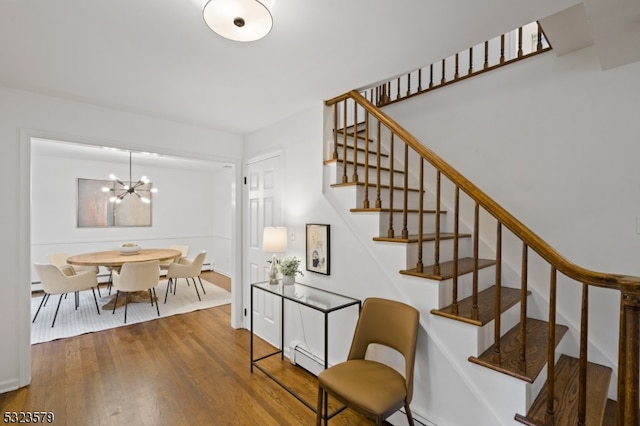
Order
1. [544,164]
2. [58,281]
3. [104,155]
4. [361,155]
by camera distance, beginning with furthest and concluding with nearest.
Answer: [104,155]
[58,281]
[361,155]
[544,164]

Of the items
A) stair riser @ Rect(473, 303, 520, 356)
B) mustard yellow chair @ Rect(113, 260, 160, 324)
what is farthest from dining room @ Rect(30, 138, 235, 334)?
stair riser @ Rect(473, 303, 520, 356)

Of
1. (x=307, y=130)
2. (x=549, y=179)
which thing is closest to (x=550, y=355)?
(x=549, y=179)

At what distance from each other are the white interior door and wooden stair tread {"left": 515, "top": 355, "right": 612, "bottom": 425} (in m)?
2.30

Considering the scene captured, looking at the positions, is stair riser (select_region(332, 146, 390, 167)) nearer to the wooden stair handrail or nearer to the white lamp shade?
the wooden stair handrail

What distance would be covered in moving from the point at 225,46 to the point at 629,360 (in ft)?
7.96

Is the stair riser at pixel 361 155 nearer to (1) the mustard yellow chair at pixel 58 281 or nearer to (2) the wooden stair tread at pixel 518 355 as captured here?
(2) the wooden stair tread at pixel 518 355

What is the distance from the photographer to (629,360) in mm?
1072

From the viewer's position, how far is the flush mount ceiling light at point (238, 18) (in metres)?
1.31

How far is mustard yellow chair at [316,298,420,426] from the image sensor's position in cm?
158

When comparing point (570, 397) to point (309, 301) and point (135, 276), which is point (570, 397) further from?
point (135, 276)

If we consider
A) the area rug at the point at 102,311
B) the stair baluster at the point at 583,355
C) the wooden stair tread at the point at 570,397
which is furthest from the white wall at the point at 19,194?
the stair baluster at the point at 583,355

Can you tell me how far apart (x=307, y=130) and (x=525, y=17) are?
1.76m

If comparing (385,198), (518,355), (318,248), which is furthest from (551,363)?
(318,248)

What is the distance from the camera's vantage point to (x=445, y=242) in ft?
7.89
